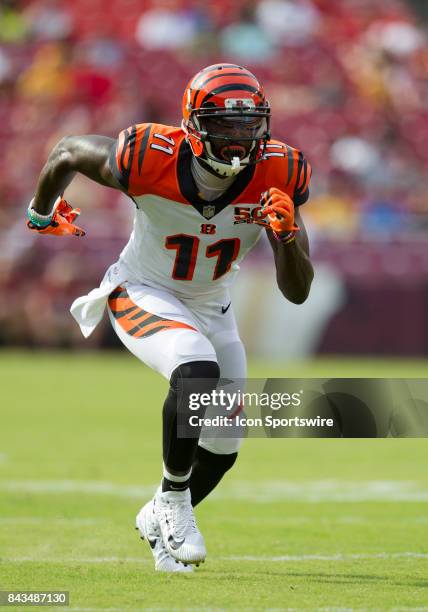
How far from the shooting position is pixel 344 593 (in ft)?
14.1

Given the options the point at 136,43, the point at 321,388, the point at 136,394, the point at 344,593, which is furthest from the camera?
the point at 136,43

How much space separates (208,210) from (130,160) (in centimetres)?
39

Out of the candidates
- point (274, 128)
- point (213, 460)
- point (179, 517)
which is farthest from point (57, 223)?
point (274, 128)

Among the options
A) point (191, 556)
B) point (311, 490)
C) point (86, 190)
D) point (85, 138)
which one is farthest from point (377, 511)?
point (86, 190)

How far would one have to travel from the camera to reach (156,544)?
16.2 ft

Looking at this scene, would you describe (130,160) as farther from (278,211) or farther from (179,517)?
(179,517)

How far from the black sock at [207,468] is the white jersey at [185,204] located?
73 cm

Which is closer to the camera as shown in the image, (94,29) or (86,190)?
(86,190)

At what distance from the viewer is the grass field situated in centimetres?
433

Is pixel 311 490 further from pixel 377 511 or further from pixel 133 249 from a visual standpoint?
pixel 133 249

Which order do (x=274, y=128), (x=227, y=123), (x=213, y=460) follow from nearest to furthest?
(x=227, y=123), (x=213, y=460), (x=274, y=128)

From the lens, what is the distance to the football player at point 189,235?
Result: 473 cm

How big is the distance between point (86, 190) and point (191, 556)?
11.5 meters

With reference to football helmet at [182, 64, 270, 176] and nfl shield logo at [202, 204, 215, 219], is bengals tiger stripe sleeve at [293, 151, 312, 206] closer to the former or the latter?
football helmet at [182, 64, 270, 176]
